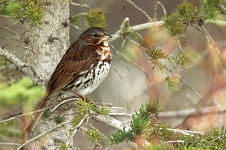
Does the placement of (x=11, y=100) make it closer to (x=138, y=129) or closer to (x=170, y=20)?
(x=138, y=129)

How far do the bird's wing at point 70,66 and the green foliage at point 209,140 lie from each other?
73.3 inches

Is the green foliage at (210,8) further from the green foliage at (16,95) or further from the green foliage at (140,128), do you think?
the green foliage at (16,95)

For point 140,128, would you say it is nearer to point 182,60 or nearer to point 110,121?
point 110,121

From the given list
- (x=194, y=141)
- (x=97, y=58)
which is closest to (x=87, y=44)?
(x=97, y=58)

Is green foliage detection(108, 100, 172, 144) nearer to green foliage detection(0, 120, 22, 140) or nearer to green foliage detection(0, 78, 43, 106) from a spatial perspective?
green foliage detection(0, 78, 43, 106)

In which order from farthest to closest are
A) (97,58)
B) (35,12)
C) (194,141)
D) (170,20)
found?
1. (97,58)
2. (170,20)
3. (35,12)
4. (194,141)

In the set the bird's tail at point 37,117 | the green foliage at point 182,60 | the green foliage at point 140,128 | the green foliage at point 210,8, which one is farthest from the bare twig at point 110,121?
the green foliage at point 210,8

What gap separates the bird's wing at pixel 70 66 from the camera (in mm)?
4742

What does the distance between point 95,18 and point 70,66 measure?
1.76 feet

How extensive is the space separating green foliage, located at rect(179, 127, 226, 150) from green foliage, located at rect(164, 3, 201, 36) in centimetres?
156

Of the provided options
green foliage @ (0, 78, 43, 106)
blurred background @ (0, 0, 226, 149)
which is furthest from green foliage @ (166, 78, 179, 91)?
green foliage @ (0, 78, 43, 106)

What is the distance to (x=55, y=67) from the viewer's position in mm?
4844

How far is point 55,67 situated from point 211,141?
214 centimetres

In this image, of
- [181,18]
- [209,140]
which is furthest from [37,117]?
[209,140]
